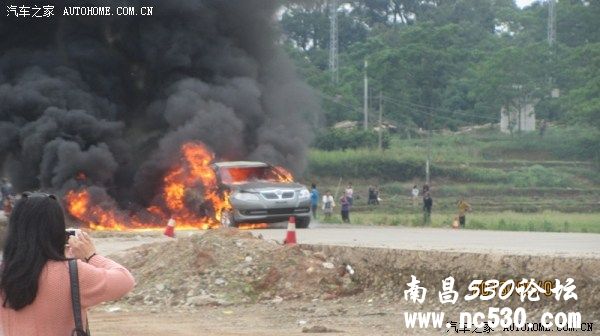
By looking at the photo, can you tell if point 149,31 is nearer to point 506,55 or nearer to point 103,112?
point 103,112

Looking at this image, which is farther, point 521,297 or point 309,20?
point 309,20

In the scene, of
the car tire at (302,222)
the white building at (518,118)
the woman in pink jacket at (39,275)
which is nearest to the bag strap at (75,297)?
the woman in pink jacket at (39,275)

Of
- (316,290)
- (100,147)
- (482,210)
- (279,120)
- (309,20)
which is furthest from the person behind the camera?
(309,20)

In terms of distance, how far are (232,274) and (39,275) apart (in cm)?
1068

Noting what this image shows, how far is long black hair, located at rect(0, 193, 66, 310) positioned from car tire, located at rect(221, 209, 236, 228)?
2096 centimetres

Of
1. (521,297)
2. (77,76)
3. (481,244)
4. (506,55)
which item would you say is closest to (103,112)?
(77,76)

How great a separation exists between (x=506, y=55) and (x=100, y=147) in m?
39.6

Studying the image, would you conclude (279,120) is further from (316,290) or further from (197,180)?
(316,290)

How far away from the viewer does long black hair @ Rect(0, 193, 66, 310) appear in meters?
4.97

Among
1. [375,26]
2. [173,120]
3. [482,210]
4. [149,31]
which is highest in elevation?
[375,26]

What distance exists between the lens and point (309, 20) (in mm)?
90125

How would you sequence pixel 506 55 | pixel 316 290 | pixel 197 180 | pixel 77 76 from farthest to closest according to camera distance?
1. pixel 506 55
2. pixel 77 76
3. pixel 197 180
4. pixel 316 290

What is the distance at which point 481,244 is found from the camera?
18203 millimetres

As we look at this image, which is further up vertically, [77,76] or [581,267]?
[77,76]
